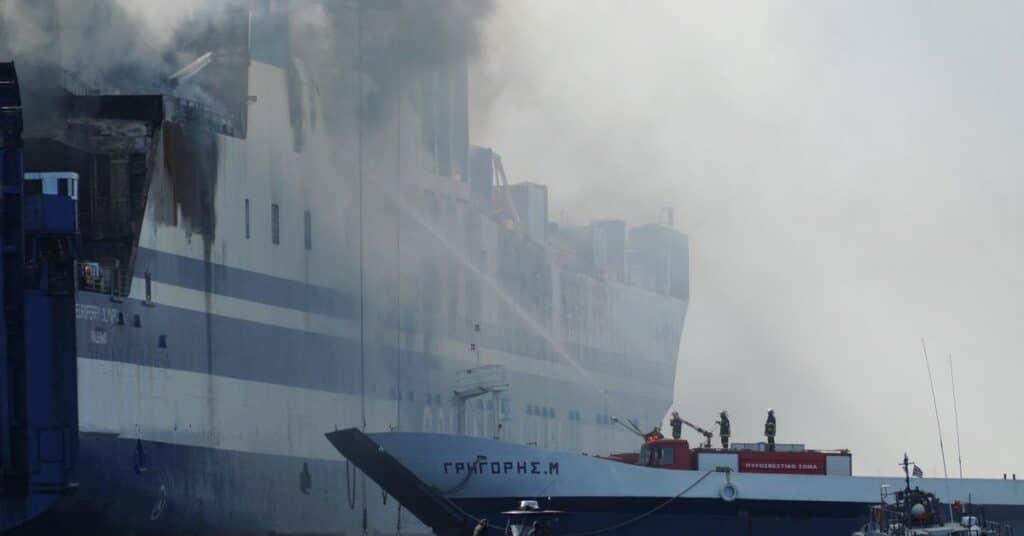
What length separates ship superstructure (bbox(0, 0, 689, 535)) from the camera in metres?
45.7

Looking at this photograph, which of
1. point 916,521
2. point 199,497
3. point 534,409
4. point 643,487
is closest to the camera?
point 916,521

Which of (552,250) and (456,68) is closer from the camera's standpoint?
(456,68)

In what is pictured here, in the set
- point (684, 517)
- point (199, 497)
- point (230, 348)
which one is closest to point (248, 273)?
point (230, 348)

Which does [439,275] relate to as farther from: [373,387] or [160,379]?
[160,379]

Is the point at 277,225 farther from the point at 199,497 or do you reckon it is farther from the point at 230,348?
the point at 199,497

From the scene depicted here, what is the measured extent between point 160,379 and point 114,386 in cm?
276

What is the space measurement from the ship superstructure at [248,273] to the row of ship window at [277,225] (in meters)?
0.07

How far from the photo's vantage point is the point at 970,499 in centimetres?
5419

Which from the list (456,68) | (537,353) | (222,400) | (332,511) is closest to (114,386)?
(222,400)

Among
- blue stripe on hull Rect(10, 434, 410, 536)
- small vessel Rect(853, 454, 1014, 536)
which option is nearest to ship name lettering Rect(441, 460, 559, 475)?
blue stripe on hull Rect(10, 434, 410, 536)

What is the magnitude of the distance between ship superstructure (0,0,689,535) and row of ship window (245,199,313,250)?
0.07m

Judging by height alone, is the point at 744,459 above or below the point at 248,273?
below

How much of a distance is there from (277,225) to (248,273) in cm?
250

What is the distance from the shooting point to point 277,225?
5944 cm
